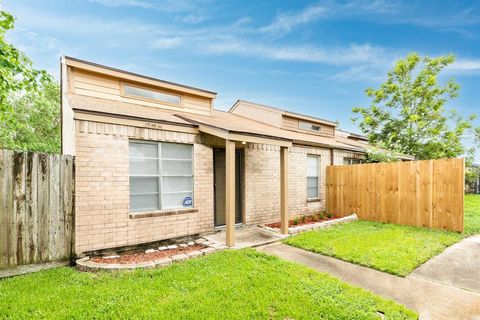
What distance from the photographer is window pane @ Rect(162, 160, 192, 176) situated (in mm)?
6258

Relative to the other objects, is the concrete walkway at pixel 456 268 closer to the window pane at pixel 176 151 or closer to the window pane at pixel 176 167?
the window pane at pixel 176 167

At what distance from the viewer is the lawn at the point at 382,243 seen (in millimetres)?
5031

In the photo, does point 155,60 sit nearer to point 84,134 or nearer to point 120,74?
point 120,74

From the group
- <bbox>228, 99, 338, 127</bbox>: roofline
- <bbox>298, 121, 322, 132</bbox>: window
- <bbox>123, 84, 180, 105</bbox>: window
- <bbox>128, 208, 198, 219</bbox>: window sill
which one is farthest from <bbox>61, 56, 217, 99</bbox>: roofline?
<bbox>298, 121, 322, 132</bbox>: window

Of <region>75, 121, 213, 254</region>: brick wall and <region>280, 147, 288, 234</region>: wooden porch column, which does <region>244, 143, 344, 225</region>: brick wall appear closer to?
<region>280, 147, 288, 234</region>: wooden porch column

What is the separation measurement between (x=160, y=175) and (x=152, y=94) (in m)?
3.53

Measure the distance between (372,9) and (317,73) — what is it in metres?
8.60

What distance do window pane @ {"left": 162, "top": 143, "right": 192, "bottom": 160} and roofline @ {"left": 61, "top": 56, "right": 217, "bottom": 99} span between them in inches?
119

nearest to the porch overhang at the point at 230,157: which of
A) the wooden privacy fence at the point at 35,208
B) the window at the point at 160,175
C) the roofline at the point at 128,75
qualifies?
the window at the point at 160,175

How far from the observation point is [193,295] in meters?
3.62

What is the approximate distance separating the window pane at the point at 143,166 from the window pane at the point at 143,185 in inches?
5.9

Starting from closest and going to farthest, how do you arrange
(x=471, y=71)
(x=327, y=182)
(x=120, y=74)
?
(x=120, y=74) < (x=327, y=182) < (x=471, y=71)

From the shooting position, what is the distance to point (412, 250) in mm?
5648

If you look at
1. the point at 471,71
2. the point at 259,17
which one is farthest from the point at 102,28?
the point at 471,71
